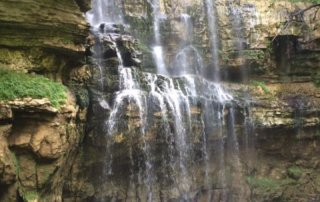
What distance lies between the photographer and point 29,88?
9.97 m

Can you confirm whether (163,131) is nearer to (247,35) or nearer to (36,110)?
(36,110)

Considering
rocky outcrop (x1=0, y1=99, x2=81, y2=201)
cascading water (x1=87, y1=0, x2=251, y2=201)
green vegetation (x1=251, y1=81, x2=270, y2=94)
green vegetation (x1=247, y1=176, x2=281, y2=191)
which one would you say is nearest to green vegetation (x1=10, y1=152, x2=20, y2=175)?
rocky outcrop (x1=0, y1=99, x2=81, y2=201)

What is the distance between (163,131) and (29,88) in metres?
4.97

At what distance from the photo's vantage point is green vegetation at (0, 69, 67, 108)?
9.67 m

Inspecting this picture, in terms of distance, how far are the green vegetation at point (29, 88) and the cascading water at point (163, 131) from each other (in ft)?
8.45

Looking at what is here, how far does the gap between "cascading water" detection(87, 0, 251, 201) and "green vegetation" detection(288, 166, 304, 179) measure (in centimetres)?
247

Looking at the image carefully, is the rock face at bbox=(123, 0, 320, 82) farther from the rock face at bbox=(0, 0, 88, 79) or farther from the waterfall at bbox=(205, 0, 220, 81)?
the rock face at bbox=(0, 0, 88, 79)

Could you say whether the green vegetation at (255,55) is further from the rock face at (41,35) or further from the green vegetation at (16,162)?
the green vegetation at (16,162)

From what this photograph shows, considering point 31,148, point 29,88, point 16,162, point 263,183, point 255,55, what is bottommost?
point 263,183

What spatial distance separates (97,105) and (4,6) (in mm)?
4095

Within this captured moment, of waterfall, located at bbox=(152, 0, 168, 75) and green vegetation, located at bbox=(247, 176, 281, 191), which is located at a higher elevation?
waterfall, located at bbox=(152, 0, 168, 75)

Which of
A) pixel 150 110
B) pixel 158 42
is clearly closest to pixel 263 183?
pixel 150 110

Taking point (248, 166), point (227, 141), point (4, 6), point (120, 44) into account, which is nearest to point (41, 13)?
point (4, 6)

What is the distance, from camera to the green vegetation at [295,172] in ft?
54.1
